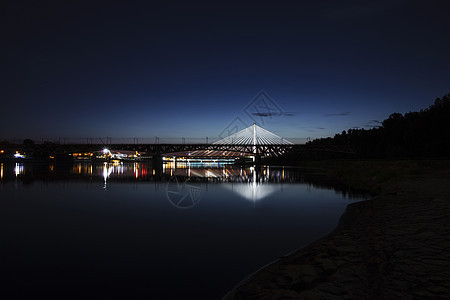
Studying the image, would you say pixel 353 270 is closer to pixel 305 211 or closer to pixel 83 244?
pixel 83 244

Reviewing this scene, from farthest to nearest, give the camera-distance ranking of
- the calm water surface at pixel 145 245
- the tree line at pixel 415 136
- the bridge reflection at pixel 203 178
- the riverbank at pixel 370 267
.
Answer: the tree line at pixel 415 136, the bridge reflection at pixel 203 178, the calm water surface at pixel 145 245, the riverbank at pixel 370 267

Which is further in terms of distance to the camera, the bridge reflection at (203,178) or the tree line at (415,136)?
the tree line at (415,136)

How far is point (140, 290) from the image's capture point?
831cm

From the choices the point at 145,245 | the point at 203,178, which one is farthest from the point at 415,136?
the point at 145,245

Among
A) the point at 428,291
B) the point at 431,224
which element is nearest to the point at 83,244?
the point at 428,291

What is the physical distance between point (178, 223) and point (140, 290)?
28.9 feet

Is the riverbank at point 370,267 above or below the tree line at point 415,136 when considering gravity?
below

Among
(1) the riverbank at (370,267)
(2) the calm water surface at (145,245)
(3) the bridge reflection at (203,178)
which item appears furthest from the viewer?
(3) the bridge reflection at (203,178)

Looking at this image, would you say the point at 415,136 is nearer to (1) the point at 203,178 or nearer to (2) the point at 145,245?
(1) the point at 203,178

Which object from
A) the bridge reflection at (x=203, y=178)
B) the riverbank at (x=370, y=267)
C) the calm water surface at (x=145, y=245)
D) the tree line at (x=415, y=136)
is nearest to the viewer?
the riverbank at (x=370, y=267)

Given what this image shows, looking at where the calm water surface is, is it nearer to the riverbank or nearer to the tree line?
the riverbank

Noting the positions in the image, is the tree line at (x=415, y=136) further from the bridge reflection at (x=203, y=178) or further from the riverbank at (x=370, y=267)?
the riverbank at (x=370, y=267)

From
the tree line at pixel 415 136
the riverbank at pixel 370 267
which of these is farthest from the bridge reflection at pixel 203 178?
the tree line at pixel 415 136

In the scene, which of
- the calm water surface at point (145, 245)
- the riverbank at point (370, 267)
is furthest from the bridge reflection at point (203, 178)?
the riverbank at point (370, 267)
